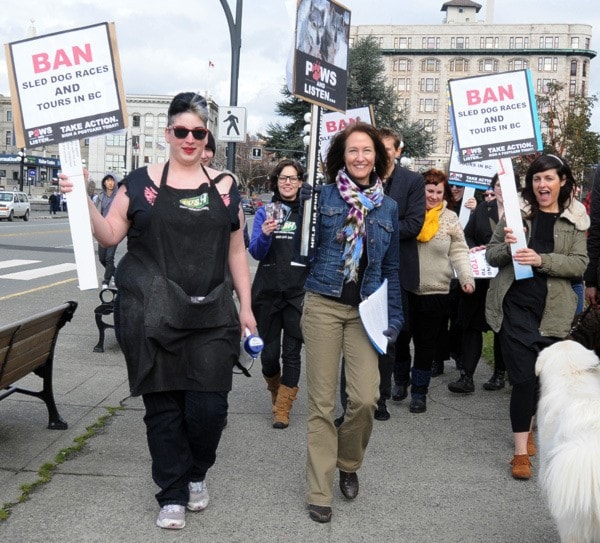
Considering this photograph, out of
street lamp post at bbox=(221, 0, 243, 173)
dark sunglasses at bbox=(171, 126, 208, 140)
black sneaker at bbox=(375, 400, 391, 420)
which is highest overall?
street lamp post at bbox=(221, 0, 243, 173)

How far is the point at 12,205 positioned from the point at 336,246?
41.1 meters

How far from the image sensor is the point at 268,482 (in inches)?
188

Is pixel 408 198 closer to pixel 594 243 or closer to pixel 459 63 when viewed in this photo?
pixel 594 243

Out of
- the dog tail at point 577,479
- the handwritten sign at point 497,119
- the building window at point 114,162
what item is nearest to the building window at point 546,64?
the building window at point 114,162

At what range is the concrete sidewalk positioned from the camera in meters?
4.05

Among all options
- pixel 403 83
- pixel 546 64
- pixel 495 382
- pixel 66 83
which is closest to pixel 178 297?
pixel 66 83

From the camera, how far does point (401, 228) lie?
6.02 m

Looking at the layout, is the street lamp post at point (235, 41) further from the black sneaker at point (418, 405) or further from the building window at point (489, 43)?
the building window at point (489, 43)

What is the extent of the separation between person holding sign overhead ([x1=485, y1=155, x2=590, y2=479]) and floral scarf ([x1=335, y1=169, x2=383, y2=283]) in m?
1.19

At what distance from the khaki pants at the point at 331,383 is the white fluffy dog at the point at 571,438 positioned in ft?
2.93

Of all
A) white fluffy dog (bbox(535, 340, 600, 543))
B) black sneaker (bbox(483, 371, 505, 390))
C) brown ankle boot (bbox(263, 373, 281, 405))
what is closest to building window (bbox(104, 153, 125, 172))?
black sneaker (bbox(483, 371, 505, 390))

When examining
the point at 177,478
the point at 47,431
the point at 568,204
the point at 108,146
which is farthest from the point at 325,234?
the point at 108,146

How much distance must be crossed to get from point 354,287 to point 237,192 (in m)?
0.80

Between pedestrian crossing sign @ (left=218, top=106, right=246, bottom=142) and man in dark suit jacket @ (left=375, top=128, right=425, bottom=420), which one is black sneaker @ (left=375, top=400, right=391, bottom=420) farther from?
pedestrian crossing sign @ (left=218, top=106, right=246, bottom=142)
